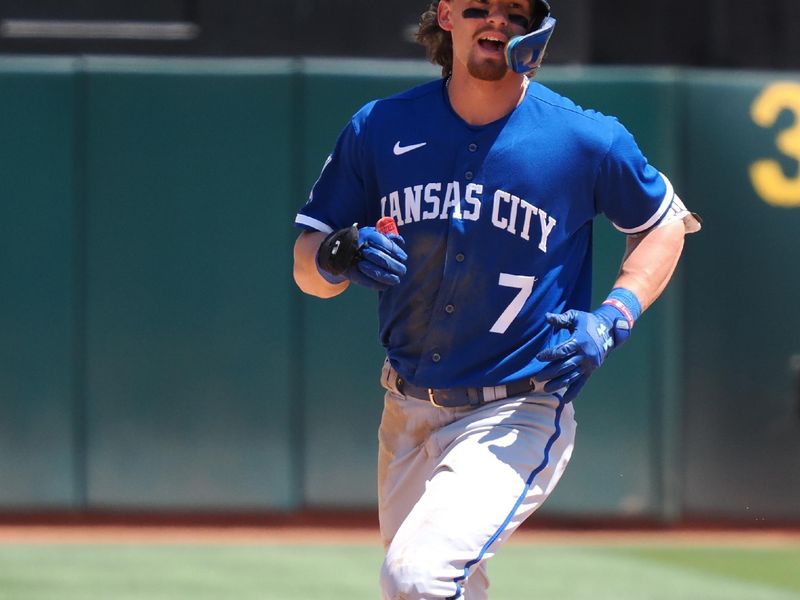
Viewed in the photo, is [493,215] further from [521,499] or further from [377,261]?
[521,499]

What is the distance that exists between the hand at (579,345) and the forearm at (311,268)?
61 centimetres

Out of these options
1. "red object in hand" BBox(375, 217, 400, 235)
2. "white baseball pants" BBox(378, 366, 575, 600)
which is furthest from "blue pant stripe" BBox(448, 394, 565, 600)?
"red object in hand" BBox(375, 217, 400, 235)

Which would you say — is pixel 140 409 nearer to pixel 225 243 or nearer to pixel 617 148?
pixel 225 243

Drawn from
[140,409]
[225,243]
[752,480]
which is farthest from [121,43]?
[752,480]

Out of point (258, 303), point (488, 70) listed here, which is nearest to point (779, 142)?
point (258, 303)

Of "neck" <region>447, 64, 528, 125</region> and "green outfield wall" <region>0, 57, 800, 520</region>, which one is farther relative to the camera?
"green outfield wall" <region>0, 57, 800, 520</region>

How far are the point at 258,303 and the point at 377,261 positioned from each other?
159 inches

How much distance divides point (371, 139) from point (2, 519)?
4568mm

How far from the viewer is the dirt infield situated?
727cm

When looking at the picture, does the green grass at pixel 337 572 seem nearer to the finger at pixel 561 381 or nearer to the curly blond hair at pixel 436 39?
the finger at pixel 561 381

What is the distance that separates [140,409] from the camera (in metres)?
7.58

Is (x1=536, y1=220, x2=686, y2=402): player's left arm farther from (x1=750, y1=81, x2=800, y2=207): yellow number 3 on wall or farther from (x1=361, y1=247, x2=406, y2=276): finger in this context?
(x1=750, y1=81, x2=800, y2=207): yellow number 3 on wall

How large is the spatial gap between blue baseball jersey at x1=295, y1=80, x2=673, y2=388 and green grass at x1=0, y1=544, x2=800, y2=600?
2274 millimetres

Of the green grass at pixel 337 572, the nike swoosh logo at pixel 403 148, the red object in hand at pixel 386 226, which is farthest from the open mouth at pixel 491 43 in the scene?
the green grass at pixel 337 572
